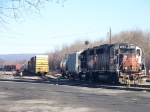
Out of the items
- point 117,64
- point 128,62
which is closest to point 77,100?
point 117,64

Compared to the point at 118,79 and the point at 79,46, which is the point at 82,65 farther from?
the point at 79,46

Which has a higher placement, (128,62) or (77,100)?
(128,62)

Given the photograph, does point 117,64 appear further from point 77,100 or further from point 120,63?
point 77,100

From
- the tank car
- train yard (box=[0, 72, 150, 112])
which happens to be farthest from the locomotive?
train yard (box=[0, 72, 150, 112])

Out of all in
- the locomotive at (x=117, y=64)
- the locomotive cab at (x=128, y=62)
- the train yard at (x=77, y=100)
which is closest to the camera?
the train yard at (x=77, y=100)

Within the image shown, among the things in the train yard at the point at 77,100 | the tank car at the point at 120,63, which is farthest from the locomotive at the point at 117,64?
the train yard at the point at 77,100

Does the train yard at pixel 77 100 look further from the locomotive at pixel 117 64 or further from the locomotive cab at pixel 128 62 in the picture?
the locomotive at pixel 117 64

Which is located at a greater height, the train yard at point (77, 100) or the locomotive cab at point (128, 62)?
the locomotive cab at point (128, 62)

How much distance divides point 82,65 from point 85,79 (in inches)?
96.5

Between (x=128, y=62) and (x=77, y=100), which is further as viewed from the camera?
(x=128, y=62)

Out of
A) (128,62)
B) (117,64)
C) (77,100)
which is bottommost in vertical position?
(77,100)

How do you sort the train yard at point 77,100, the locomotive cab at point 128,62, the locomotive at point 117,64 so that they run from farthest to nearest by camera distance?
the locomotive at point 117,64, the locomotive cab at point 128,62, the train yard at point 77,100

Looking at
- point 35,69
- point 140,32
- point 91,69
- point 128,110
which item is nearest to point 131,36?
point 140,32

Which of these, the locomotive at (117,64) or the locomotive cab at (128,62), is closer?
the locomotive cab at (128,62)
